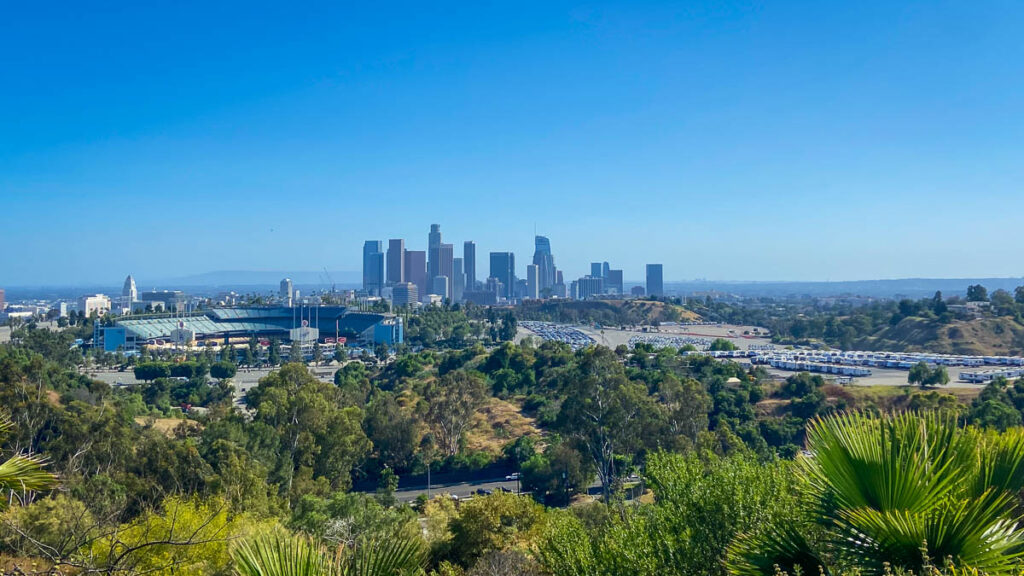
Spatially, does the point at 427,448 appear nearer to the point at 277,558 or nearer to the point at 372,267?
A: the point at 277,558

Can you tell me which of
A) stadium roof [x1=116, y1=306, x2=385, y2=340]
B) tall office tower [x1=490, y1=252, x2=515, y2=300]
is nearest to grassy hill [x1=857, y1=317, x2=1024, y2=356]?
stadium roof [x1=116, y1=306, x2=385, y2=340]

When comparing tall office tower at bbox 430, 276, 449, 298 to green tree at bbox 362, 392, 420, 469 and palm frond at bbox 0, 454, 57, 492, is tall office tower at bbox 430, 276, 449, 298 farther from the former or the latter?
palm frond at bbox 0, 454, 57, 492

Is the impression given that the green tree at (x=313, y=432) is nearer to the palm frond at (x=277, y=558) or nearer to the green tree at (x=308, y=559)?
the green tree at (x=308, y=559)

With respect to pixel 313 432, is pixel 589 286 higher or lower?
higher

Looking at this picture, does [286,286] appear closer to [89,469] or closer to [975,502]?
[89,469]

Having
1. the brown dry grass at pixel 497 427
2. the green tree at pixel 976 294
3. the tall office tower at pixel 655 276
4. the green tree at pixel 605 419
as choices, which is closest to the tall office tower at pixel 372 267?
the tall office tower at pixel 655 276

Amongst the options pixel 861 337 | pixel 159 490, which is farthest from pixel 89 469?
pixel 861 337

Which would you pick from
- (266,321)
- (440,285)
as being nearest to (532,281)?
(440,285)
